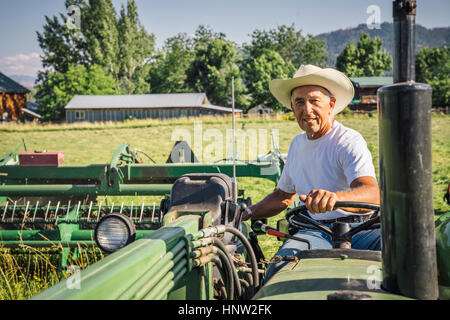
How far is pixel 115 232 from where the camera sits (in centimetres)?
214

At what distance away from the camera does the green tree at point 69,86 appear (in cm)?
4794

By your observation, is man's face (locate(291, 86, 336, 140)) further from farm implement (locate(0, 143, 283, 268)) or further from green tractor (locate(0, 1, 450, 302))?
farm implement (locate(0, 143, 283, 268))

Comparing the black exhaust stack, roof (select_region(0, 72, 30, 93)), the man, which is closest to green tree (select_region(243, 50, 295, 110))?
roof (select_region(0, 72, 30, 93))

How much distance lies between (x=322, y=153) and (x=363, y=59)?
182 ft

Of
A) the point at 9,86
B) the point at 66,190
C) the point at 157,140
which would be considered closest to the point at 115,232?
the point at 66,190

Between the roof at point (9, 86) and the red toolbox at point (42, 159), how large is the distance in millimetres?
49013

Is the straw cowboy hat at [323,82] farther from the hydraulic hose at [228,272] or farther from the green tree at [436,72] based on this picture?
the green tree at [436,72]

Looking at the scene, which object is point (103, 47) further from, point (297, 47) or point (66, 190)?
point (66, 190)

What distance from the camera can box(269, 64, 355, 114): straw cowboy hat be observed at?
8.84ft

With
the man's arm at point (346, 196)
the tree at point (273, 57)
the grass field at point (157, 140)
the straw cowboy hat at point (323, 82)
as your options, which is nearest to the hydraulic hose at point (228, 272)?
the man's arm at point (346, 196)

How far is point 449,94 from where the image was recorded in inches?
1753

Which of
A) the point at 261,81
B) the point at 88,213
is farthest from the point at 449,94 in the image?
the point at 88,213
